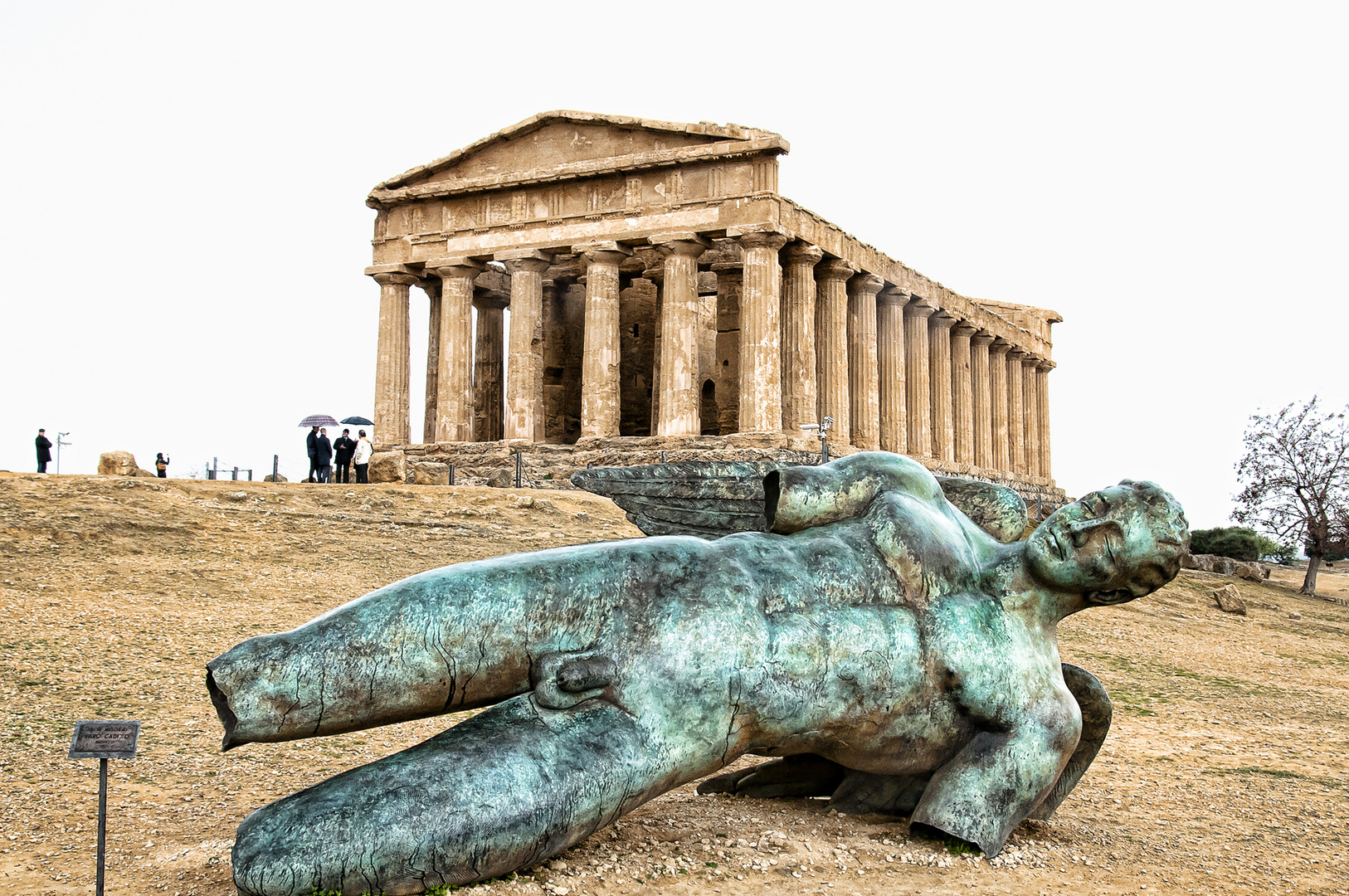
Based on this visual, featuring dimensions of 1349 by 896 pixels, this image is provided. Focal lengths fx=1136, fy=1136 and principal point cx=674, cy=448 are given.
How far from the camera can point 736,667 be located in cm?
371

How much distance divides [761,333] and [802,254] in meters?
2.49

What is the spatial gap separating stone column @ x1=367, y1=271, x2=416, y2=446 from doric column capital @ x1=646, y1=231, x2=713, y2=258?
25.5 feet

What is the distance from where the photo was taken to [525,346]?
28.0 metres

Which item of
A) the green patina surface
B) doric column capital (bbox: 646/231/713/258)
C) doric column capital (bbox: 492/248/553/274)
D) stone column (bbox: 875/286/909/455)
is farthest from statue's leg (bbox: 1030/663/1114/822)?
stone column (bbox: 875/286/909/455)

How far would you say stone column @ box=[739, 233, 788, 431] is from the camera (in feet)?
83.7

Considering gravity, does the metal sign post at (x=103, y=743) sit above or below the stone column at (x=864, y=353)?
below

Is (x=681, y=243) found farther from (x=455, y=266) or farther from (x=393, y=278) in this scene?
(x=393, y=278)

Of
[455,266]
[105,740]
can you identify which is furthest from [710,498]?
[455,266]

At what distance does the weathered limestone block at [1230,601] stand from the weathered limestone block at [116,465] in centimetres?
1872

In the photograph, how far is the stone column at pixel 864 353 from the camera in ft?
97.9

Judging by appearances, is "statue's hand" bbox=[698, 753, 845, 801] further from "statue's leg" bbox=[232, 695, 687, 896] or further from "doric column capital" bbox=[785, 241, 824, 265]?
"doric column capital" bbox=[785, 241, 824, 265]

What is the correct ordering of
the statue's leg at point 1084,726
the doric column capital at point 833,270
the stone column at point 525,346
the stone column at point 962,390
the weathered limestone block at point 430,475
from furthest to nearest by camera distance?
the stone column at point 962,390 < the doric column capital at point 833,270 < the stone column at point 525,346 < the weathered limestone block at point 430,475 < the statue's leg at point 1084,726

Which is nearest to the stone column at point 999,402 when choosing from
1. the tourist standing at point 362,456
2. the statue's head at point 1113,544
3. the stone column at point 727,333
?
the stone column at point 727,333

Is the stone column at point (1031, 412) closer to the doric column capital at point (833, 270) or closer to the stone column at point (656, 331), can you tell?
the doric column capital at point (833, 270)
